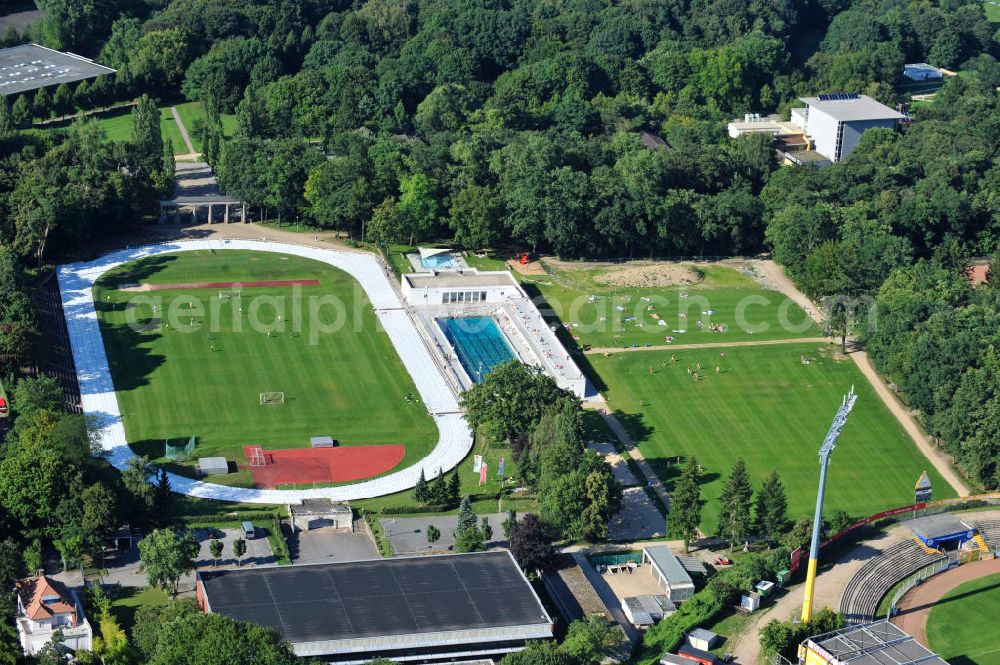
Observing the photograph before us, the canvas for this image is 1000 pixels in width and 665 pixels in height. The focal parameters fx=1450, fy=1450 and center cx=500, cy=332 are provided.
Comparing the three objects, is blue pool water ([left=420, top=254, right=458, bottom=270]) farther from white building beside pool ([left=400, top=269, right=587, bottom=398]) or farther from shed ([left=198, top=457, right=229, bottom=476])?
shed ([left=198, top=457, right=229, bottom=476])

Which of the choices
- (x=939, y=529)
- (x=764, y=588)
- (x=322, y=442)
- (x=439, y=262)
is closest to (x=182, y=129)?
(x=439, y=262)

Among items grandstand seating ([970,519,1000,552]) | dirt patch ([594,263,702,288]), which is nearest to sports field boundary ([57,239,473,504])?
dirt patch ([594,263,702,288])

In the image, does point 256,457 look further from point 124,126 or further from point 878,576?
point 124,126

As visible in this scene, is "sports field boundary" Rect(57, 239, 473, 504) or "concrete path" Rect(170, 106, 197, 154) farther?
"concrete path" Rect(170, 106, 197, 154)

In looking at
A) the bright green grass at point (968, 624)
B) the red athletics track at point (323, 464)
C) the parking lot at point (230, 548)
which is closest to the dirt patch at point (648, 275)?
the red athletics track at point (323, 464)

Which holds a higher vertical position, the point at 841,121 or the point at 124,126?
the point at 124,126

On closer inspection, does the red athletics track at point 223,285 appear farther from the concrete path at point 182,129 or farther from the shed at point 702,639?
the shed at point 702,639
